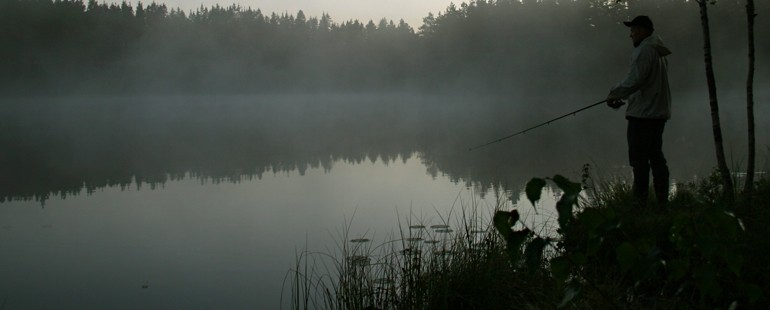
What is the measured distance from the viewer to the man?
18.6 feet

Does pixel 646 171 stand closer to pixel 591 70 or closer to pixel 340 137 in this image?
pixel 340 137

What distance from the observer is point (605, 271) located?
4195 mm

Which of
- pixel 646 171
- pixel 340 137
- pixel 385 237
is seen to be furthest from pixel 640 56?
pixel 340 137

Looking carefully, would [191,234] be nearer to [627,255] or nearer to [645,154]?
[645,154]

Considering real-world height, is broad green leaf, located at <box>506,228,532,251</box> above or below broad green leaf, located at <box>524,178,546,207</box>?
below

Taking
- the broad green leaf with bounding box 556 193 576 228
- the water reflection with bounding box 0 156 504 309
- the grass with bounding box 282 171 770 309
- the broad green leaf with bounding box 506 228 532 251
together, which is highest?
the broad green leaf with bounding box 556 193 576 228

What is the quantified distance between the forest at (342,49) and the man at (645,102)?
49.1 m

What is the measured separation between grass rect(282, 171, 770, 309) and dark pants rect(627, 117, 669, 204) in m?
0.19

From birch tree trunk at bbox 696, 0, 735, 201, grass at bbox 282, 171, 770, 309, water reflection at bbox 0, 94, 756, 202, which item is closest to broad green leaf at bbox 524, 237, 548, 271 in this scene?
grass at bbox 282, 171, 770, 309

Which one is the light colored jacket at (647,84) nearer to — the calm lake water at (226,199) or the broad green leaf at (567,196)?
the calm lake water at (226,199)

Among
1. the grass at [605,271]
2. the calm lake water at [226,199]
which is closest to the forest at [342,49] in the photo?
the calm lake water at [226,199]

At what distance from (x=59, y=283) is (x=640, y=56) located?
5.45 metres

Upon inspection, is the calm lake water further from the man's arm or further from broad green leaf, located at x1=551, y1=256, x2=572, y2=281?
broad green leaf, located at x1=551, y1=256, x2=572, y2=281

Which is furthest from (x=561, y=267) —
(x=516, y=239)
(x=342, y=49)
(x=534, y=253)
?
(x=342, y=49)
